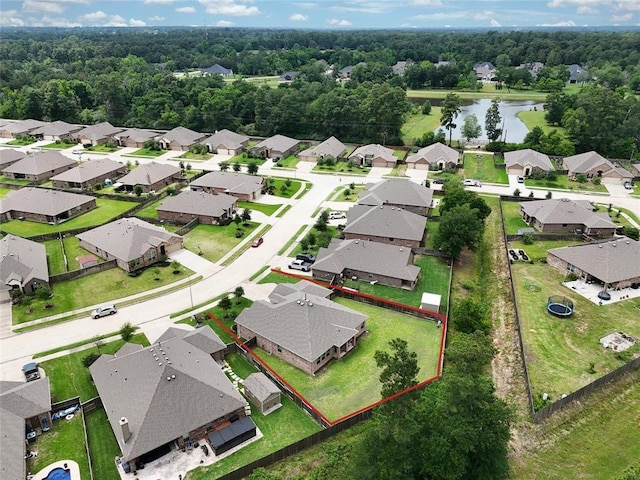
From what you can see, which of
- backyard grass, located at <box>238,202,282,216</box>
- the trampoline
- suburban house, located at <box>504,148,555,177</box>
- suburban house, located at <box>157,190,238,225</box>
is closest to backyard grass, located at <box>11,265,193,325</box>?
suburban house, located at <box>157,190,238,225</box>

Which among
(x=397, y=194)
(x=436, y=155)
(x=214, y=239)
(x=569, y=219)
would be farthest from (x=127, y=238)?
(x=436, y=155)

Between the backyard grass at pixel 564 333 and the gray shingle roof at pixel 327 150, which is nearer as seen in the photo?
the backyard grass at pixel 564 333

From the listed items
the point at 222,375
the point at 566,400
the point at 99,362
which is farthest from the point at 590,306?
the point at 99,362

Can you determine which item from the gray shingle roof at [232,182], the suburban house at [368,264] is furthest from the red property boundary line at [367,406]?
the gray shingle roof at [232,182]

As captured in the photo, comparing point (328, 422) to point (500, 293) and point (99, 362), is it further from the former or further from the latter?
point (500, 293)

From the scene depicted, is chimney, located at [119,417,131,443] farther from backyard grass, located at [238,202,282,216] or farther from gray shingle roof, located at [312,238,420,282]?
backyard grass, located at [238,202,282,216]

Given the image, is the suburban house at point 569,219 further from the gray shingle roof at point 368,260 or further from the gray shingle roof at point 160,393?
the gray shingle roof at point 160,393
